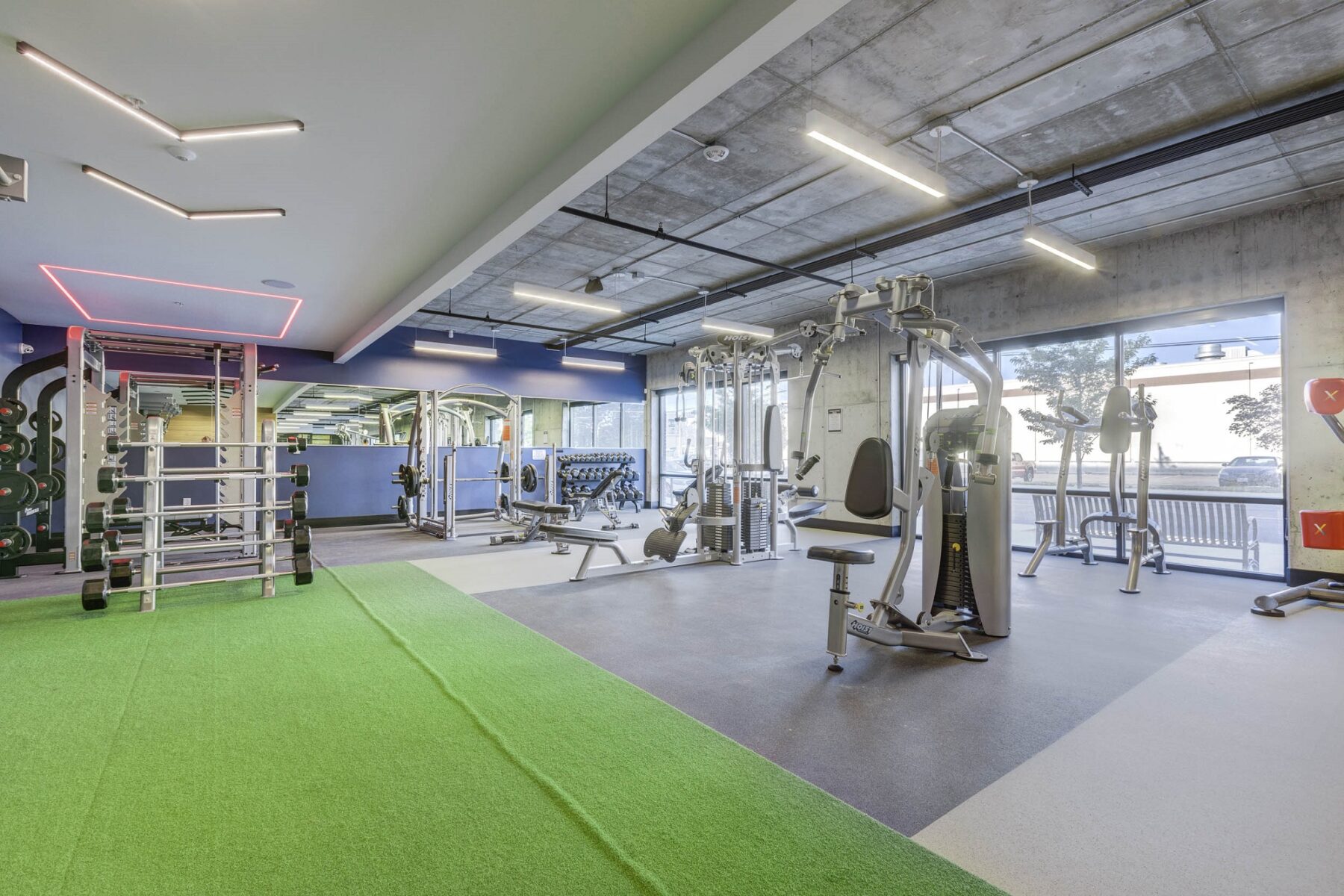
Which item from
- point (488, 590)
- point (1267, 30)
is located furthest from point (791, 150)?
point (488, 590)

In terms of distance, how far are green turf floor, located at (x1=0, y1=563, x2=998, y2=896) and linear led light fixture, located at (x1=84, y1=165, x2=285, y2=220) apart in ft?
9.33

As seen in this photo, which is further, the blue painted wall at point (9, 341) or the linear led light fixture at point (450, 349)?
the linear led light fixture at point (450, 349)

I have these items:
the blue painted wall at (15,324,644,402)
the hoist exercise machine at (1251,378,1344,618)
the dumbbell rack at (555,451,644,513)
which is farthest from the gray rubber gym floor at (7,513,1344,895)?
the dumbbell rack at (555,451,644,513)

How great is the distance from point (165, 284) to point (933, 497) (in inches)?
287

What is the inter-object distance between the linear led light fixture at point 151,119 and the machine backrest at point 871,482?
3.54 metres

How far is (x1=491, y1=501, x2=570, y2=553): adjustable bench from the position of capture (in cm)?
695

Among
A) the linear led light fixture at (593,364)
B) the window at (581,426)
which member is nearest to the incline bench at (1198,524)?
the linear led light fixture at (593,364)

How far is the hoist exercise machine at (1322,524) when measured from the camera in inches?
161

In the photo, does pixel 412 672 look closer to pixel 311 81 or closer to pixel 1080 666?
pixel 311 81

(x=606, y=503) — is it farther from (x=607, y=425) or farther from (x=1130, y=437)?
(x=1130, y=437)

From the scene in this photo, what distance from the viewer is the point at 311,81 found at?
2.96 meters

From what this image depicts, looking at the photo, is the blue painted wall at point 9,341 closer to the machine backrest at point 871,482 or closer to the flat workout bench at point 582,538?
the flat workout bench at point 582,538

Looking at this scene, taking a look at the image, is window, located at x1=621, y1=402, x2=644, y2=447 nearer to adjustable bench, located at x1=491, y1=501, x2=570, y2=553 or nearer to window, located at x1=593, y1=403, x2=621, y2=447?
window, located at x1=593, y1=403, x2=621, y2=447

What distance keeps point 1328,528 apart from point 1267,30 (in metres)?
3.15
